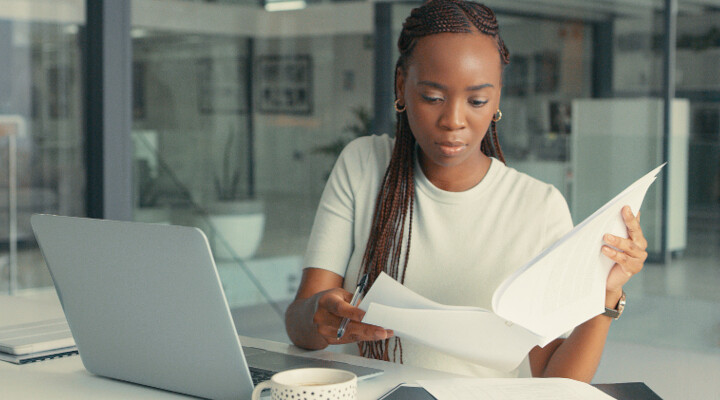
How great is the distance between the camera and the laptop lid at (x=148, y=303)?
108 cm

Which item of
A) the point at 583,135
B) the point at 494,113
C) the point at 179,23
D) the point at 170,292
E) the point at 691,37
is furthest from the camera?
the point at 179,23

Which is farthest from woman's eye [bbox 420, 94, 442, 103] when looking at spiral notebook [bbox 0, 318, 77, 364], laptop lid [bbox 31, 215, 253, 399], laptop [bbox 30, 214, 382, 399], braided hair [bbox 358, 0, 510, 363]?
spiral notebook [bbox 0, 318, 77, 364]

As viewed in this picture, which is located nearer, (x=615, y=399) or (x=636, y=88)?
(x=615, y=399)

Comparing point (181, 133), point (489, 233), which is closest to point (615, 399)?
point (489, 233)

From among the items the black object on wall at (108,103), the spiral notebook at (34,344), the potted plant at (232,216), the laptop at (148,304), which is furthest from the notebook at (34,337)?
the potted plant at (232,216)

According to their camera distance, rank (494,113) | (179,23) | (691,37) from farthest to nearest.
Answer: (179,23) → (691,37) → (494,113)

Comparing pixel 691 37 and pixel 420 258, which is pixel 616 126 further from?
pixel 420 258

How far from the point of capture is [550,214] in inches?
63.9

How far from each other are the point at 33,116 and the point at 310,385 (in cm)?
412

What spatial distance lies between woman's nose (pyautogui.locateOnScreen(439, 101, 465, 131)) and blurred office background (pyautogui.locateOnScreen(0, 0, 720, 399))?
2303 millimetres

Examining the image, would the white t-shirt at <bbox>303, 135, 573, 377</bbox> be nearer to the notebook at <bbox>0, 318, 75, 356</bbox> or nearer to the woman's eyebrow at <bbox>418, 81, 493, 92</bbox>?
the woman's eyebrow at <bbox>418, 81, 493, 92</bbox>

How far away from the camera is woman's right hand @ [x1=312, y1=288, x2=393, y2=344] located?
1.30 metres

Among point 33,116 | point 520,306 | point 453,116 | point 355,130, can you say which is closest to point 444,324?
point 520,306

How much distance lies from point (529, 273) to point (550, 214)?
518 mm
